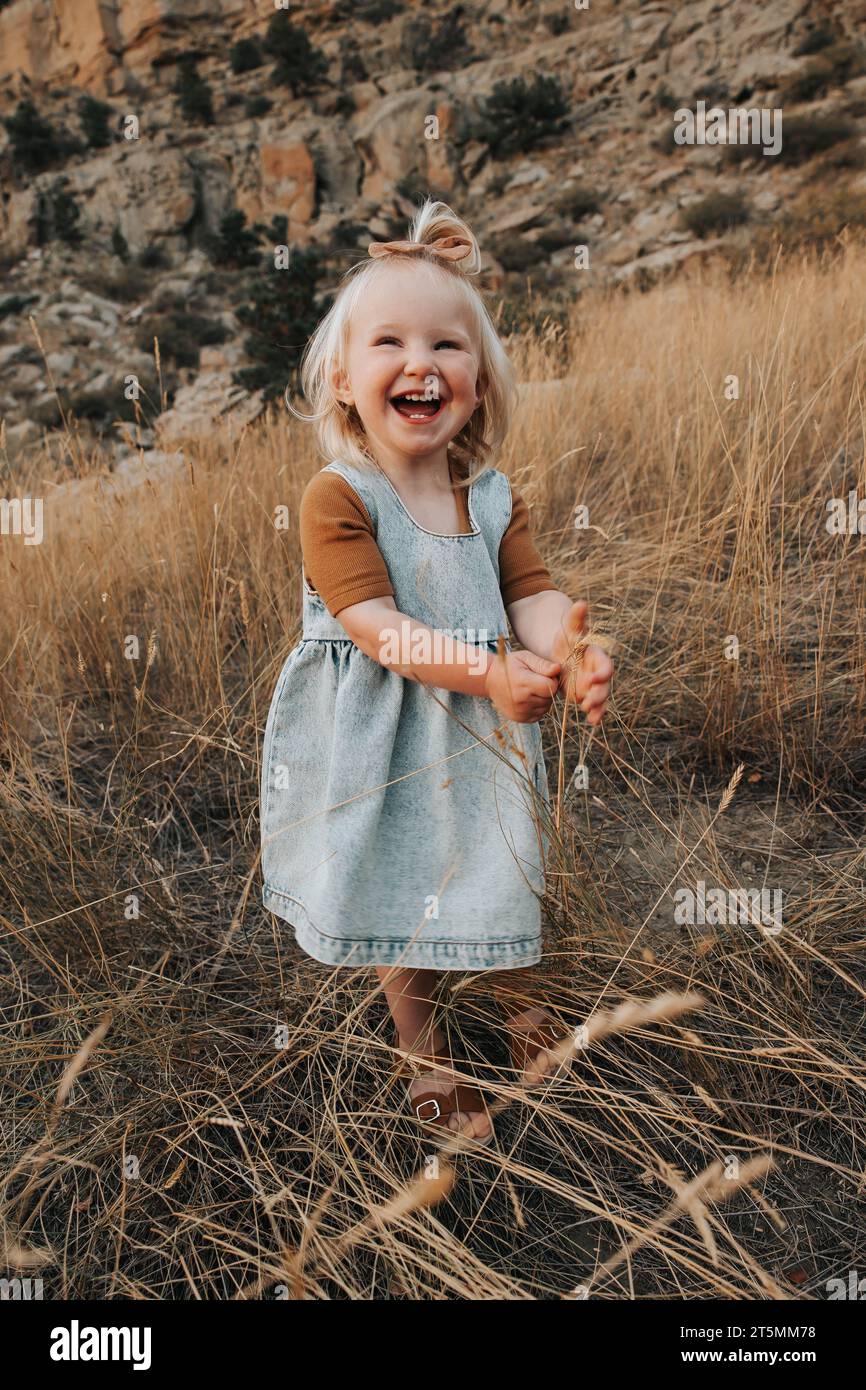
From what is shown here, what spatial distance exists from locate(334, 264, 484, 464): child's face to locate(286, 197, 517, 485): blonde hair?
0.03 meters

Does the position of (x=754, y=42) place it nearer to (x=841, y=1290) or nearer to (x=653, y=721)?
(x=653, y=721)

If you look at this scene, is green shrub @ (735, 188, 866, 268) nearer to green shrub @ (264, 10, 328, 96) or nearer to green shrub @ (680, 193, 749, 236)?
green shrub @ (680, 193, 749, 236)

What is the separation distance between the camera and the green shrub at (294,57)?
21.6m

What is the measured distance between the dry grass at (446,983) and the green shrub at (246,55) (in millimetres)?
26564

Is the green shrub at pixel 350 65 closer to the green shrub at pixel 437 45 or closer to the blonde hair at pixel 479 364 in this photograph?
the green shrub at pixel 437 45

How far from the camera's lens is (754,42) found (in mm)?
15867

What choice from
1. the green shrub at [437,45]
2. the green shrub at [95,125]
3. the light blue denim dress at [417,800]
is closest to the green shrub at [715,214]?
the green shrub at [437,45]

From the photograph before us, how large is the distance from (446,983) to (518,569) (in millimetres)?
622

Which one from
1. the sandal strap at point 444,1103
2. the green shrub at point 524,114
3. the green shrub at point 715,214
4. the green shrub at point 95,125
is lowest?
the sandal strap at point 444,1103

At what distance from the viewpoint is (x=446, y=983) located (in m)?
1.29

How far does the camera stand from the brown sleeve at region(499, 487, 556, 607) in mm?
1227

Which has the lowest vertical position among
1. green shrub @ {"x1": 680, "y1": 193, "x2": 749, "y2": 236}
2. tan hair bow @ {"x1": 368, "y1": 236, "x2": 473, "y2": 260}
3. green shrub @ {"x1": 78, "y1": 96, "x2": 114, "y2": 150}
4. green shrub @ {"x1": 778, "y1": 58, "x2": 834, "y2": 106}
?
tan hair bow @ {"x1": 368, "y1": 236, "x2": 473, "y2": 260}

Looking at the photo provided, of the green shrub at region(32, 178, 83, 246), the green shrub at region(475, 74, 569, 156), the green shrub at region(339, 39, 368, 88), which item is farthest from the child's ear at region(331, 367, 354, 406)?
the green shrub at region(339, 39, 368, 88)

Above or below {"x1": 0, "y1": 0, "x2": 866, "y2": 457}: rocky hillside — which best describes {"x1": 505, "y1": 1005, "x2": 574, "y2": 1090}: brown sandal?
below
